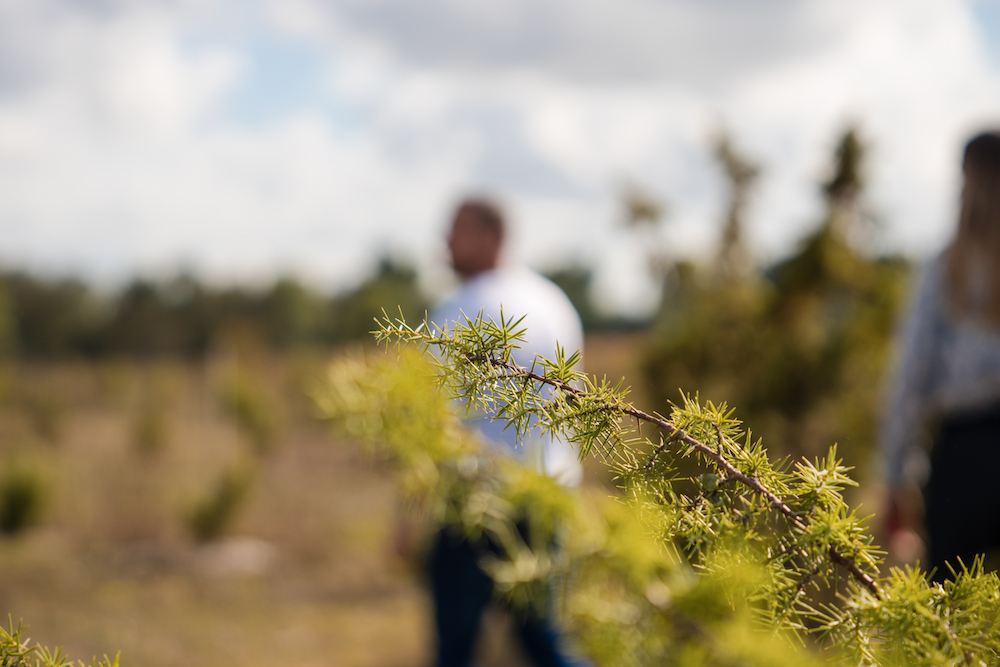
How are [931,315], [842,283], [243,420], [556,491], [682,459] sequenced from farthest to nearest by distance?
[243,420] → [842,283] → [931,315] → [556,491] → [682,459]

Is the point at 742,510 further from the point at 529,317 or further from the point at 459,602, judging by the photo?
the point at 459,602

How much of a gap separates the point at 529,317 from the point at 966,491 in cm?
99

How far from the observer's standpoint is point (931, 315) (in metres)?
1.95

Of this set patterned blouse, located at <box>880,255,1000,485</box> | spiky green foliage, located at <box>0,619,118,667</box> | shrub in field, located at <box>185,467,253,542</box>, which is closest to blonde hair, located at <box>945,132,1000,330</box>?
patterned blouse, located at <box>880,255,1000,485</box>

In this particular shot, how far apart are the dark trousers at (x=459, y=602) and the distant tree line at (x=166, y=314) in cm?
2318

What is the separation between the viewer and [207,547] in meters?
8.62

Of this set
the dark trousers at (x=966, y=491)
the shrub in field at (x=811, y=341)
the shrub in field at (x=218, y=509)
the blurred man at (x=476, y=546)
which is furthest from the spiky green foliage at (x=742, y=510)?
the shrub in field at (x=218, y=509)

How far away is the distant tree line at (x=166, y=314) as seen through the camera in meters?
28.4

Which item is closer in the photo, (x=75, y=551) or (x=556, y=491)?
(x=556, y=491)

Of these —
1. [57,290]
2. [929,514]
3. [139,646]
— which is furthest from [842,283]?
[57,290]

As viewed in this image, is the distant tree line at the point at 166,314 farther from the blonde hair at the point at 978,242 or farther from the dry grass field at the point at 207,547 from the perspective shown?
the blonde hair at the point at 978,242

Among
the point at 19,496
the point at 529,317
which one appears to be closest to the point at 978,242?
the point at 529,317

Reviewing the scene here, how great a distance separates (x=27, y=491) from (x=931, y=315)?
30.7 ft

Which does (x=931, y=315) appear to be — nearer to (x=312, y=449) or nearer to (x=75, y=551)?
(x=75, y=551)
